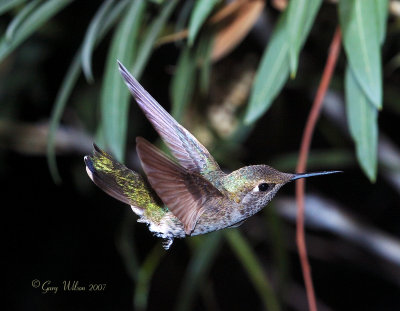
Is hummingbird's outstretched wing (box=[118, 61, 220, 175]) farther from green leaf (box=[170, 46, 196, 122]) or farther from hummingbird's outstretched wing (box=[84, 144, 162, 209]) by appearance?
green leaf (box=[170, 46, 196, 122])

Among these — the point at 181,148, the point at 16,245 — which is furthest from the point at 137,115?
the point at 181,148

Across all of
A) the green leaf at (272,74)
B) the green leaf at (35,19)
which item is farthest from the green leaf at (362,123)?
the green leaf at (35,19)

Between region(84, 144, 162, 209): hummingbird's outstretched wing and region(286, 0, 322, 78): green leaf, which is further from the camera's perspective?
region(286, 0, 322, 78): green leaf

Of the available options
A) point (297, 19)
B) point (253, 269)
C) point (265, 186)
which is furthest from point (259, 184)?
point (253, 269)

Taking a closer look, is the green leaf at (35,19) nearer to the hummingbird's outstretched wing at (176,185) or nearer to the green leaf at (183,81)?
the green leaf at (183,81)

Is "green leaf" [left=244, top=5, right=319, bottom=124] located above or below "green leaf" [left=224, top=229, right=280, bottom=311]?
above

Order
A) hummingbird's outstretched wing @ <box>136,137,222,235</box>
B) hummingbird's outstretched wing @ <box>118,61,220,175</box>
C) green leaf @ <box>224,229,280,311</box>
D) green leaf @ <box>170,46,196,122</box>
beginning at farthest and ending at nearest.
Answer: green leaf @ <box>224,229,280,311</box> → green leaf @ <box>170,46,196,122</box> → hummingbird's outstretched wing @ <box>118,61,220,175</box> → hummingbird's outstretched wing @ <box>136,137,222,235</box>

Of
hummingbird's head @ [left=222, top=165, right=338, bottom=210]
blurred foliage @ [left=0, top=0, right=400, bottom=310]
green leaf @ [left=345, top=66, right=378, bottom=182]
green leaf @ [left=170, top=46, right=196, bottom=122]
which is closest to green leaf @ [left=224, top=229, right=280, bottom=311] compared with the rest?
blurred foliage @ [left=0, top=0, right=400, bottom=310]

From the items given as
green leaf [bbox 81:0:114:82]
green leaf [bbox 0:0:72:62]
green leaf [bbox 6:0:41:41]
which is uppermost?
green leaf [bbox 6:0:41:41]
